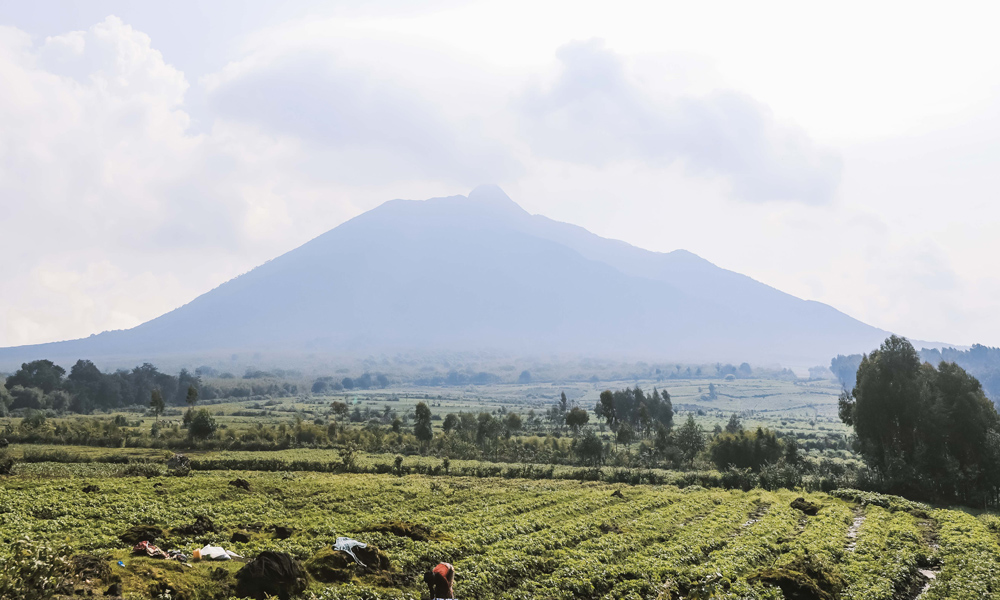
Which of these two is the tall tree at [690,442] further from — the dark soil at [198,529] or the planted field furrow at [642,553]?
the dark soil at [198,529]

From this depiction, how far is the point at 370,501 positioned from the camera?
37188 millimetres

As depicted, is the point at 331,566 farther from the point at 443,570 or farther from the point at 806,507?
the point at 806,507

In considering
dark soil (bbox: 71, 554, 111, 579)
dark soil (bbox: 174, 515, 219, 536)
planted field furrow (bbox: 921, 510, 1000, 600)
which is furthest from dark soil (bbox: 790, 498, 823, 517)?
dark soil (bbox: 71, 554, 111, 579)

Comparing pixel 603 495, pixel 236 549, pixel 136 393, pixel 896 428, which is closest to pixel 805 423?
pixel 896 428

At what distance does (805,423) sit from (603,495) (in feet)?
469

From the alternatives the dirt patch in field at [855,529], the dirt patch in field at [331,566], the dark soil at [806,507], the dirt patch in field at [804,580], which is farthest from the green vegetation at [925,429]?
the dirt patch in field at [331,566]

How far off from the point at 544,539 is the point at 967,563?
1806 centimetres

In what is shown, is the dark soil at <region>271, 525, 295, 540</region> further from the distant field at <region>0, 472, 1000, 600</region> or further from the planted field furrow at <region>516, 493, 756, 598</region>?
the planted field furrow at <region>516, 493, 756, 598</region>

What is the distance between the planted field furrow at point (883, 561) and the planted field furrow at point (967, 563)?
0.94 m

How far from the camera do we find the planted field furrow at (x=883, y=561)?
19.5 m

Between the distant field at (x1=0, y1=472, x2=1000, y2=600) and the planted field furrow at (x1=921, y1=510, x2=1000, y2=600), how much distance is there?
0.09m

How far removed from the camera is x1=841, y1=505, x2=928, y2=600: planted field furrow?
1954cm

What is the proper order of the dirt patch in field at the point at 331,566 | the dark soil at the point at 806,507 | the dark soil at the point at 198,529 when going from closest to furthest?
the dirt patch in field at the point at 331,566 → the dark soil at the point at 198,529 → the dark soil at the point at 806,507

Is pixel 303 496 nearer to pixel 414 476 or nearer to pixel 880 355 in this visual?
pixel 414 476
